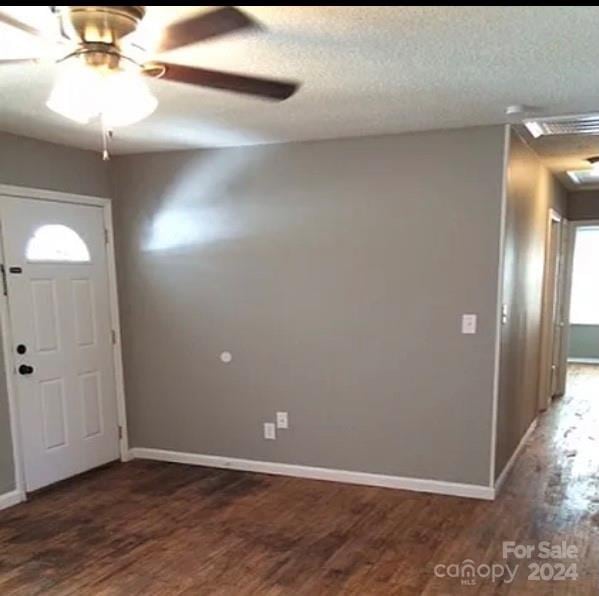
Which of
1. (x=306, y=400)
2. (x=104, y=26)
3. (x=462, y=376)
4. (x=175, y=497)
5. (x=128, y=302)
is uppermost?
(x=104, y=26)

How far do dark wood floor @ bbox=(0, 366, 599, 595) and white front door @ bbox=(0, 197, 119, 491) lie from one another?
11.0 inches

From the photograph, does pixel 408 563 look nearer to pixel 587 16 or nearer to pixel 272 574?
pixel 272 574

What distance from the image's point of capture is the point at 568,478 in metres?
3.94

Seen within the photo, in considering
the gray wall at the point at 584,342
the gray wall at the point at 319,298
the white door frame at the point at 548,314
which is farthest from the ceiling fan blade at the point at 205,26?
the gray wall at the point at 584,342

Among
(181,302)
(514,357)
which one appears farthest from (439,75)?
(181,302)

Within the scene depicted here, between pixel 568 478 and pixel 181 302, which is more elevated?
pixel 181 302

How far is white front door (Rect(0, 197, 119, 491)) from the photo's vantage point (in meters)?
3.72

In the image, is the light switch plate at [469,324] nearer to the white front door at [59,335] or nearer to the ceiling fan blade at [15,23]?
the white front door at [59,335]

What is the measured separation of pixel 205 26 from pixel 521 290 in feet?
10.5

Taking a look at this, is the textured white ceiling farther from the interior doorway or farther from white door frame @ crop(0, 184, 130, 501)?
the interior doorway

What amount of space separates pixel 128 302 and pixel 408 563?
9.22ft

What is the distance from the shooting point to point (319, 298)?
392 centimetres

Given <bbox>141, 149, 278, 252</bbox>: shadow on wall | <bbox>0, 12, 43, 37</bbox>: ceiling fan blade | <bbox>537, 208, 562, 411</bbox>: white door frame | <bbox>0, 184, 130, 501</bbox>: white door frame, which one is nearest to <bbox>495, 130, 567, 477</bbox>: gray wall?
<bbox>537, 208, 562, 411</bbox>: white door frame

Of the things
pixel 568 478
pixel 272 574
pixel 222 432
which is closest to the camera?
pixel 272 574
